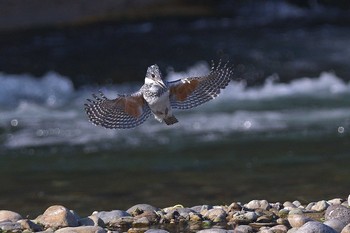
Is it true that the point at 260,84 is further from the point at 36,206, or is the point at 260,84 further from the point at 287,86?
the point at 36,206

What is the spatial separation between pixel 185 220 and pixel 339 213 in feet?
2.89

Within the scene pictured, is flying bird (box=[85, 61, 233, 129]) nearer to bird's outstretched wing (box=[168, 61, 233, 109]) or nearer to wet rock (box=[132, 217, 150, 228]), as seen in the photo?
bird's outstretched wing (box=[168, 61, 233, 109])

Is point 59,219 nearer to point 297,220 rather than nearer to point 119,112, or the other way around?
point 119,112

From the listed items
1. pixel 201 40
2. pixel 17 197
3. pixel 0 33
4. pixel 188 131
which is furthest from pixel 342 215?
pixel 0 33

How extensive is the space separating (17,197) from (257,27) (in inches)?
416

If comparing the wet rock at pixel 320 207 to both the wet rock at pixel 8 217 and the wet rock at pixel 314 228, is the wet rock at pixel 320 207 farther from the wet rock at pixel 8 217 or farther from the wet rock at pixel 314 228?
the wet rock at pixel 8 217

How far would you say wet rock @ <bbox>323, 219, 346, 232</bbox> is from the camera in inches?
233

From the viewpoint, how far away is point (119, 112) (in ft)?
20.0

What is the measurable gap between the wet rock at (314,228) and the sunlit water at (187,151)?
2.33 meters

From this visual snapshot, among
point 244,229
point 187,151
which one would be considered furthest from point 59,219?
point 187,151

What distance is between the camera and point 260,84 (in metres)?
14.7

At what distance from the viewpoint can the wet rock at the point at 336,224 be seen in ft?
19.4

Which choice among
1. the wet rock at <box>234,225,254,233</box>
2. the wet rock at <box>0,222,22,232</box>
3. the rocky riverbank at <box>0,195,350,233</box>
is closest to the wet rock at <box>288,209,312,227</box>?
the rocky riverbank at <box>0,195,350,233</box>

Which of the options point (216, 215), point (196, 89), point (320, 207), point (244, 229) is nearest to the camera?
point (244, 229)
